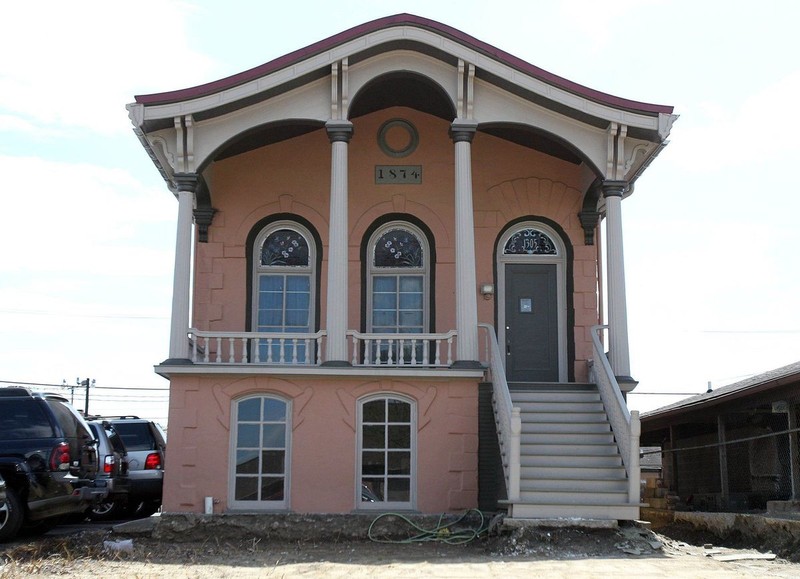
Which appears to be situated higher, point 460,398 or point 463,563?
point 460,398

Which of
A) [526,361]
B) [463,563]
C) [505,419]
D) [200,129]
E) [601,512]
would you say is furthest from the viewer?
[526,361]

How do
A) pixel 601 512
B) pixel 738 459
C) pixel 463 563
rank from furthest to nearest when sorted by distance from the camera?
1. pixel 738 459
2. pixel 601 512
3. pixel 463 563

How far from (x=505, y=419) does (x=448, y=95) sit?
201 inches

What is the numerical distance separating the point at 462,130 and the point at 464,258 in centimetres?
201

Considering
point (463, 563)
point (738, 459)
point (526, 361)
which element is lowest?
point (463, 563)

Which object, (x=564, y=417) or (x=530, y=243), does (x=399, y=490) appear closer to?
(x=564, y=417)

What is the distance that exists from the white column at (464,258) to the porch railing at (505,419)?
0.41 metres

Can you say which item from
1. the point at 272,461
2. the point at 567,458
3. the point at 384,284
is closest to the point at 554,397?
the point at 567,458

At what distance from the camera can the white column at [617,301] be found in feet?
52.1

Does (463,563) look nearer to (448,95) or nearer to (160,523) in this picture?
(160,523)

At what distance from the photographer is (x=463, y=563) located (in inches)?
475

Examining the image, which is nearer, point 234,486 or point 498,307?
point 234,486

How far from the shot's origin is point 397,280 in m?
18.0

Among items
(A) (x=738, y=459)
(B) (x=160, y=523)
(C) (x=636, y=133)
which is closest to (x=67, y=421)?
(B) (x=160, y=523)
